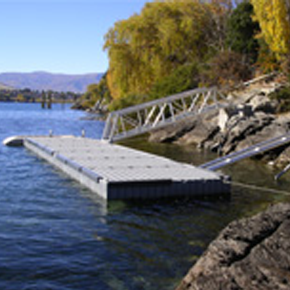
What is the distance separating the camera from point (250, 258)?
5.60 m

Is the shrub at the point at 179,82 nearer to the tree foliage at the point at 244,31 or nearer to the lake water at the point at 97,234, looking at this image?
the tree foliage at the point at 244,31

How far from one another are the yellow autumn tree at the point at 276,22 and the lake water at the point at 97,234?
16.8 meters

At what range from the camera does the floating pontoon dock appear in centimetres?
1410

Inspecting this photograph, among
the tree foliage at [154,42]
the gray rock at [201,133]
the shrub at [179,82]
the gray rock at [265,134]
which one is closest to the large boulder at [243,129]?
the gray rock at [265,134]

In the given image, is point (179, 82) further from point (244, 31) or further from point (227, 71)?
point (244, 31)

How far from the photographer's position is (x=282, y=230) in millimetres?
5949

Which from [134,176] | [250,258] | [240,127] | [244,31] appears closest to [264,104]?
[240,127]

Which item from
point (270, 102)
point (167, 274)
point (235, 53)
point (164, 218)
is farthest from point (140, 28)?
point (167, 274)

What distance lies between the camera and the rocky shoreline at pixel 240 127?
83.6 ft

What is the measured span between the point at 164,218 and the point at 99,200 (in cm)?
258

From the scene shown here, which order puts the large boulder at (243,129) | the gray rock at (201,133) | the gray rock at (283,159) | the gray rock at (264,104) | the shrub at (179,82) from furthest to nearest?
1. the shrub at (179,82)
2. the gray rock at (201,133)
3. the gray rock at (264,104)
4. the large boulder at (243,129)
5. the gray rock at (283,159)

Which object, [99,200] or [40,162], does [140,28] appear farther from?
[99,200]

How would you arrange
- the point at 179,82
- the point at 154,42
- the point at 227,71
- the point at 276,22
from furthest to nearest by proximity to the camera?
the point at 154,42
the point at 179,82
the point at 227,71
the point at 276,22

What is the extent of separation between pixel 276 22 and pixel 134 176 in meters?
21.3
